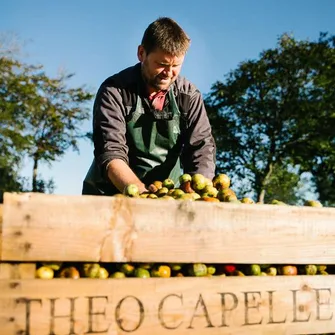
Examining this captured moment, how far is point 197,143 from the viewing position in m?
4.73

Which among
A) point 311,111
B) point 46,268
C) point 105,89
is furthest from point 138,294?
point 311,111

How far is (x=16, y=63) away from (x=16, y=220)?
30890 mm

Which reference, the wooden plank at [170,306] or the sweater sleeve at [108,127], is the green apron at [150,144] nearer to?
the sweater sleeve at [108,127]

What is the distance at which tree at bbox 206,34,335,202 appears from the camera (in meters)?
27.2

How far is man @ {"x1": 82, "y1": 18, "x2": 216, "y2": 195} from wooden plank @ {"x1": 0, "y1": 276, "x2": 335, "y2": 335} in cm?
157

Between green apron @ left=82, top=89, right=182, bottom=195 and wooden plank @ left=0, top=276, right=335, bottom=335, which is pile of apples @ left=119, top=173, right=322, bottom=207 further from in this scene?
wooden plank @ left=0, top=276, right=335, bottom=335

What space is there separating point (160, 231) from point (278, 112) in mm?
26485

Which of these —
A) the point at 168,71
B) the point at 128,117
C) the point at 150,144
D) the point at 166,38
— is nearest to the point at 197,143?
the point at 150,144

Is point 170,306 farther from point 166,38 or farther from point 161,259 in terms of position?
point 166,38

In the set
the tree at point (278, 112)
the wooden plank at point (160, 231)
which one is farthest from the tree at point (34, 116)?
the wooden plank at point (160, 231)

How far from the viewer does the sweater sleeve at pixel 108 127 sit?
4152 millimetres

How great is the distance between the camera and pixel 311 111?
27125 mm

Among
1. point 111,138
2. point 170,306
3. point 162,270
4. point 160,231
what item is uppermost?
point 111,138

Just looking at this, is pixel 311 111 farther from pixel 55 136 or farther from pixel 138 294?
pixel 138 294
